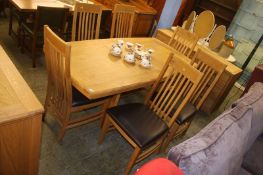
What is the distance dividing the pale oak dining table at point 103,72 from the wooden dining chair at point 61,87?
0.10m

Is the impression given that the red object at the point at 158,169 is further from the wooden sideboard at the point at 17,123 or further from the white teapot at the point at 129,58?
the white teapot at the point at 129,58

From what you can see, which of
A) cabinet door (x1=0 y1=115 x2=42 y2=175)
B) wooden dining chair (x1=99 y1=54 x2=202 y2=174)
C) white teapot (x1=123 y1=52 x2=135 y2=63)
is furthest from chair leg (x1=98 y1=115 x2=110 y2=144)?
cabinet door (x1=0 y1=115 x2=42 y2=175)

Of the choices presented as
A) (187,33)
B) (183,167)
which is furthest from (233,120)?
(187,33)

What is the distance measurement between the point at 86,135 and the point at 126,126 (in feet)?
1.92

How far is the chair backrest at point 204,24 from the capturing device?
122 inches

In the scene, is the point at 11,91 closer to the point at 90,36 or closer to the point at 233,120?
the point at 233,120

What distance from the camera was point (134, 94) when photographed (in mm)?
2963

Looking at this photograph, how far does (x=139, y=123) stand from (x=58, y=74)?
0.71 meters

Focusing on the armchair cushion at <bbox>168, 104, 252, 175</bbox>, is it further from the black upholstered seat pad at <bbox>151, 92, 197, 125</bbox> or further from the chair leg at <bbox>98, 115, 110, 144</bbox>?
the chair leg at <bbox>98, 115, 110, 144</bbox>

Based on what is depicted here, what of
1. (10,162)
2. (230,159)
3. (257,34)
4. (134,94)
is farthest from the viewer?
(257,34)

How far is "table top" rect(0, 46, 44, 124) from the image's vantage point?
3.10 ft

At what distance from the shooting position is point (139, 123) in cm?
173

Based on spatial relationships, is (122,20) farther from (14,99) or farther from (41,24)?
(14,99)

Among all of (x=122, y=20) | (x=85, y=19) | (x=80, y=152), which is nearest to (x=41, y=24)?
(x=85, y=19)
